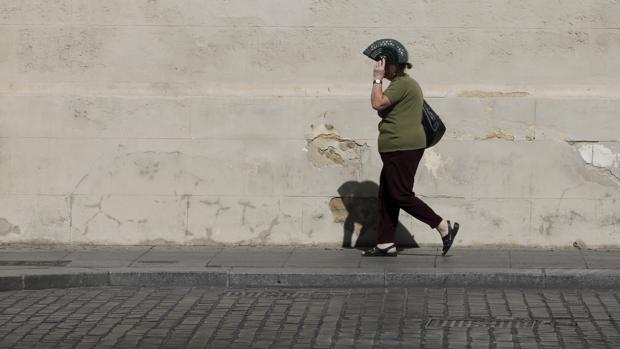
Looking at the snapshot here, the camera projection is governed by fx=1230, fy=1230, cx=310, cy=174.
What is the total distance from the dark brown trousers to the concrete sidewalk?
337mm

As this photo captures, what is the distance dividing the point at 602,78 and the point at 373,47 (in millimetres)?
2147

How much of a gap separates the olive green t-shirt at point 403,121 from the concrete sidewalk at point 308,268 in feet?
3.15

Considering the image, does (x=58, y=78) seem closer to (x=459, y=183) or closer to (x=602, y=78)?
(x=459, y=183)

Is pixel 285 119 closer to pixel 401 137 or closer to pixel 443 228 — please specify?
pixel 401 137

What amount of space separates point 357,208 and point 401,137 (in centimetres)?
110

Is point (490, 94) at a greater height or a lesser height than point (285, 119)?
greater

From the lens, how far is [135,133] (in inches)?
436

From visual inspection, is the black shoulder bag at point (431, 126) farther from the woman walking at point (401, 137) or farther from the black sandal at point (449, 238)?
the black sandal at point (449, 238)

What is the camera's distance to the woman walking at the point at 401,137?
10141 millimetres

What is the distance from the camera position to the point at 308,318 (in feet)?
27.1

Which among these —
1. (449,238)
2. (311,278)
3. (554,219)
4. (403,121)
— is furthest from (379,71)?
(554,219)

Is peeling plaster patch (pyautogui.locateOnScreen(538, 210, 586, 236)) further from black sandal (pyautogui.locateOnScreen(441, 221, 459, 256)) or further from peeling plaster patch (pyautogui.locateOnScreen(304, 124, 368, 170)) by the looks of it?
peeling plaster patch (pyautogui.locateOnScreen(304, 124, 368, 170))

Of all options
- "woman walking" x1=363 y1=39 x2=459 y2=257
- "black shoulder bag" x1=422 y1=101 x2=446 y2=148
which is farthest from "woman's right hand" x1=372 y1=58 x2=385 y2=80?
"black shoulder bag" x1=422 y1=101 x2=446 y2=148

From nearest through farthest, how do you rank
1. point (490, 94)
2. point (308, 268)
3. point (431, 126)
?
point (308, 268) < point (431, 126) < point (490, 94)
